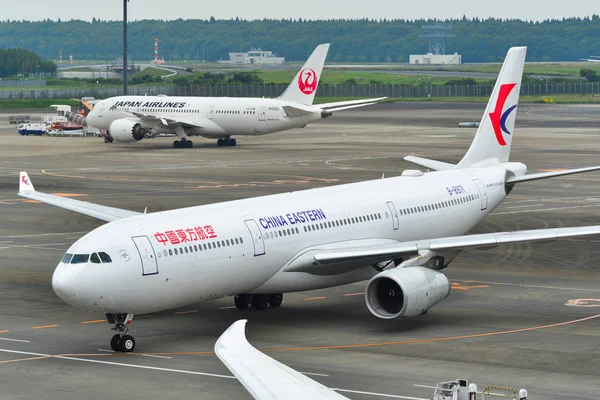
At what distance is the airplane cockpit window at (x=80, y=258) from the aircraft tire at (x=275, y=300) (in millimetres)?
8795

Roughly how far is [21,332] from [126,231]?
572 centimetres

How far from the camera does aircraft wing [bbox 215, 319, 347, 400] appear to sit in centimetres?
1567

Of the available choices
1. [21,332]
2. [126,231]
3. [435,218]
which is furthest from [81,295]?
[435,218]

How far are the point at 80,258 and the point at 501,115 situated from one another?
79.1 ft

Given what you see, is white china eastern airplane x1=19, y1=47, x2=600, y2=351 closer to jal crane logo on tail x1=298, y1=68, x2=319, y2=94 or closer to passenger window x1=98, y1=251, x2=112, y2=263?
passenger window x1=98, y1=251, x2=112, y2=263

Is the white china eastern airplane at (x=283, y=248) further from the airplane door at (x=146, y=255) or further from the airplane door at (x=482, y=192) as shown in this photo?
the airplane door at (x=482, y=192)

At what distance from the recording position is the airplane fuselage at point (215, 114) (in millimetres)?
111938

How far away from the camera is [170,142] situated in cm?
12212

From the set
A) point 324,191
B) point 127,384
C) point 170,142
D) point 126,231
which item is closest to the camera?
point 127,384

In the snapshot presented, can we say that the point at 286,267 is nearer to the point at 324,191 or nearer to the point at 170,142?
the point at 324,191

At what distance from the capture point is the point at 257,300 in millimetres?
39250

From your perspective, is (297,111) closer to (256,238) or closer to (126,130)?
(126,130)

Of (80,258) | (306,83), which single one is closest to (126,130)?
(306,83)

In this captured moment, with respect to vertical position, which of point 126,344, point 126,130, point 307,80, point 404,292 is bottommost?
point 126,130
